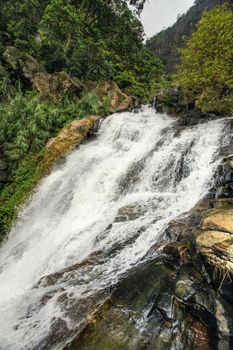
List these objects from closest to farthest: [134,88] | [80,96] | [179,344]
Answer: [179,344] < [80,96] < [134,88]

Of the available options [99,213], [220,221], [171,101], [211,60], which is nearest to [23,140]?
[99,213]

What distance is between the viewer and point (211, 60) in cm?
1630

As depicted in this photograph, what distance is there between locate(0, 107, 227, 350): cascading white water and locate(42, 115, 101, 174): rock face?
468mm

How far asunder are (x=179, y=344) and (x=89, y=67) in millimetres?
20643

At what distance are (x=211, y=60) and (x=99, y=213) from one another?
39.7 ft

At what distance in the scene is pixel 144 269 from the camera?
488cm

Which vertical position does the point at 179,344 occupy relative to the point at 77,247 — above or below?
above

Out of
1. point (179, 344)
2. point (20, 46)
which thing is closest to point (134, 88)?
point (20, 46)

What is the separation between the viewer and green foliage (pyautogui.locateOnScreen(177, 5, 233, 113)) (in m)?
16.0

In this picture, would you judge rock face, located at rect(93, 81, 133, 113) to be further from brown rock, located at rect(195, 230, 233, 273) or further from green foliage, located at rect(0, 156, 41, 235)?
brown rock, located at rect(195, 230, 233, 273)

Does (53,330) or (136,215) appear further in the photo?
(136,215)

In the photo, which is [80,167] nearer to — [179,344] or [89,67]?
[179,344]

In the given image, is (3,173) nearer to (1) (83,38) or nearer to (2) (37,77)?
(2) (37,77)

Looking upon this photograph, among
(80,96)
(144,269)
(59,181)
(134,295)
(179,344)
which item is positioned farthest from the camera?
(80,96)
